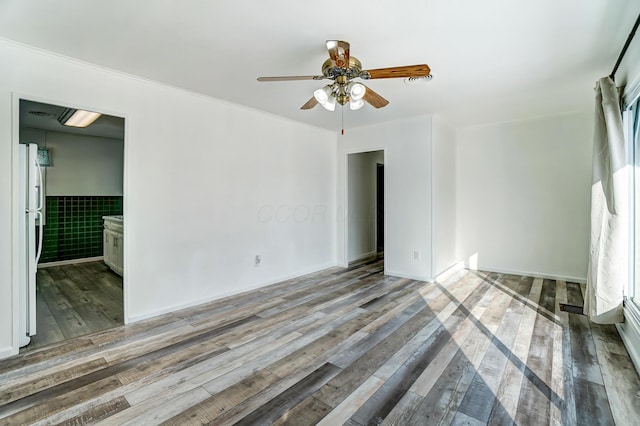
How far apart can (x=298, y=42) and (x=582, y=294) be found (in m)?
4.49

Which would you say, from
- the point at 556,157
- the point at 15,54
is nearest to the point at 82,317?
the point at 15,54

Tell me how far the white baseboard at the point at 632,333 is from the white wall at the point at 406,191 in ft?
7.09

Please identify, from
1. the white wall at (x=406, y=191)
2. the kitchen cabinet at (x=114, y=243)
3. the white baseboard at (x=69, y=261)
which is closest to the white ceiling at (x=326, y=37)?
the white wall at (x=406, y=191)

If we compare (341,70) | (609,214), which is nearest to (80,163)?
(341,70)

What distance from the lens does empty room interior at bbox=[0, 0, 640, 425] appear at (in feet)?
6.40

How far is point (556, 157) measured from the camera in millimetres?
4516

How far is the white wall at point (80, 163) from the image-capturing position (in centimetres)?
545

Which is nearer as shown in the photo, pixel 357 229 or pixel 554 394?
pixel 554 394

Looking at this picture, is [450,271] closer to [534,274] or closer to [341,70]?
[534,274]

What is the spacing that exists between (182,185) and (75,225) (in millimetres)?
4016

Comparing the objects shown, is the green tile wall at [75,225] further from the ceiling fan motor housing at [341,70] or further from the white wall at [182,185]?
the ceiling fan motor housing at [341,70]

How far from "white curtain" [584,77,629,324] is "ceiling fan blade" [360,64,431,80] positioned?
69.8 inches

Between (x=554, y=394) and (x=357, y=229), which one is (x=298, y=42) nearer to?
(x=554, y=394)

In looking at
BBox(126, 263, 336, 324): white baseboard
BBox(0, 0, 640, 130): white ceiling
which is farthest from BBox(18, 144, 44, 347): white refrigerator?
BBox(0, 0, 640, 130): white ceiling
